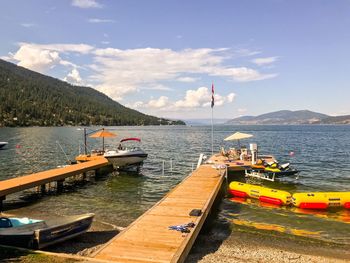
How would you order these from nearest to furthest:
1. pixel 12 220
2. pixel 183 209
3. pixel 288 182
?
pixel 12 220, pixel 183 209, pixel 288 182

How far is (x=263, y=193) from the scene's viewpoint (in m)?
22.8

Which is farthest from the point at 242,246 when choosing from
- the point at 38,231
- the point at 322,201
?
the point at 322,201

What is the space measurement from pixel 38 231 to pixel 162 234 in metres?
5.04

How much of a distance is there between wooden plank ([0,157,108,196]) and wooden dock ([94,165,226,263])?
413 inches

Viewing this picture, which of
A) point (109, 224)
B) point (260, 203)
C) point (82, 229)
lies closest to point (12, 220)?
point (82, 229)

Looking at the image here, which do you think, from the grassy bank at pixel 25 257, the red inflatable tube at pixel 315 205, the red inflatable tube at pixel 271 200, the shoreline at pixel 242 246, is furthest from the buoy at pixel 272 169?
the grassy bank at pixel 25 257

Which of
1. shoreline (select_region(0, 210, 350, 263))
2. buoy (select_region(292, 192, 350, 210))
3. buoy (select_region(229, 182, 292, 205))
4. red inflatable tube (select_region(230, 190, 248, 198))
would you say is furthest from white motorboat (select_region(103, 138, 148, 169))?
buoy (select_region(292, 192, 350, 210))

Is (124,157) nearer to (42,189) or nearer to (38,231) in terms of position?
(42,189)

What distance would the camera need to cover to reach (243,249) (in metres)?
14.3

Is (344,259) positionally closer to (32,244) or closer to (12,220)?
(32,244)

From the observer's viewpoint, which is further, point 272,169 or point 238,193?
point 272,169

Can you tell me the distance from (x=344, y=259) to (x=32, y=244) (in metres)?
13.0

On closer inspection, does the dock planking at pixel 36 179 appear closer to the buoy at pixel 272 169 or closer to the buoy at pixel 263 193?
the buoy at pixel 263 193

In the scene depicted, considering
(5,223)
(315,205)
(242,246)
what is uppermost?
(5,223)
